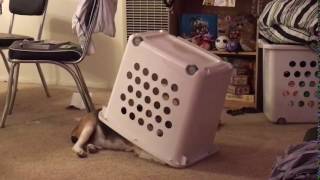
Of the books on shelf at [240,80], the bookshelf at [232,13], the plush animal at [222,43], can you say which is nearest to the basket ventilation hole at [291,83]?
the bookshelf at [232,13]

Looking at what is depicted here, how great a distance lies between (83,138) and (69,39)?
1705 mm

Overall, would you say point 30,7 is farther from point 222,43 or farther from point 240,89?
point 240,89

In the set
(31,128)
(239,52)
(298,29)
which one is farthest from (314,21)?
(31,128)

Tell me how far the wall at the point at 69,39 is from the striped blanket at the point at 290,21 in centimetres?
122

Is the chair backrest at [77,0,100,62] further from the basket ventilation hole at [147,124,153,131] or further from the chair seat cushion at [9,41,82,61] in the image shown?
the basket ventilation hole at [147,124,153,131]

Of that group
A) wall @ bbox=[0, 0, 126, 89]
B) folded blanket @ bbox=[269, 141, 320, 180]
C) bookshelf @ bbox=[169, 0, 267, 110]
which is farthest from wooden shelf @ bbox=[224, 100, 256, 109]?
folded blanket @ bbox=[269, 141, 320, 180]

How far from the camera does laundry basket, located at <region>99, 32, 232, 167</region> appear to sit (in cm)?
208

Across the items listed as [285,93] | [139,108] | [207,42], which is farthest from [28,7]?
[285,93]

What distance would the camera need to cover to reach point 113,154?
2.34 metres

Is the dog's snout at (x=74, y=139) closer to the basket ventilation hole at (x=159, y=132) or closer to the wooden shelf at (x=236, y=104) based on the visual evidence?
the basket ventilation hole at (x=159, y=132)

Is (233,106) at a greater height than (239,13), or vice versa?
(239,13)

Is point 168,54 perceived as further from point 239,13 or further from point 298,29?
point 239,13

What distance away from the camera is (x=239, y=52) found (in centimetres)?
327

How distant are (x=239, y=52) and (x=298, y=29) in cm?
58
